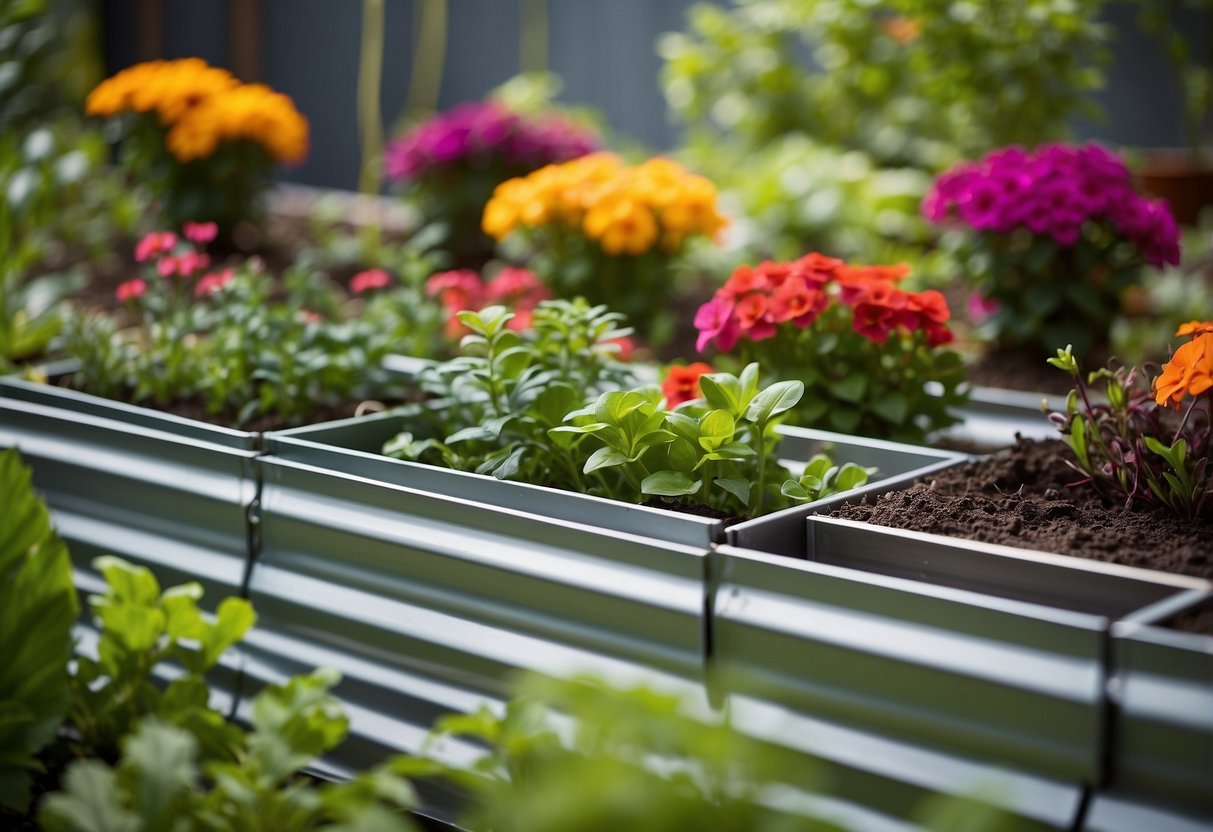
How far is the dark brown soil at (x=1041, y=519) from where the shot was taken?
58.6 inches

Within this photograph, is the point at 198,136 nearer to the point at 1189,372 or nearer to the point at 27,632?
the point at 27,632

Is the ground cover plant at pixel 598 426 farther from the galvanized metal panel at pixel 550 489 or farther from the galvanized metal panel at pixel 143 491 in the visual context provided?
the galvanized metal panel at pixel 143 491

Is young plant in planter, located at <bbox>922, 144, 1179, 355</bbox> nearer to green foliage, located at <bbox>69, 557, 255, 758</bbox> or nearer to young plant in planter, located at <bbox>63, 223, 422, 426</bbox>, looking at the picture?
young plant in planter, located at <bbox>63, 223, 422, 426</bbox>

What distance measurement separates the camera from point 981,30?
11.8ft

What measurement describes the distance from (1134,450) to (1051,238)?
119 cm

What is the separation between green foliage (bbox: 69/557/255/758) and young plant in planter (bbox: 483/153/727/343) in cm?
167

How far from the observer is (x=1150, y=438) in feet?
5.37

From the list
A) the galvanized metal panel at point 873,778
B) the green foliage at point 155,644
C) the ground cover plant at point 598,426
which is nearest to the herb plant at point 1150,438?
Answer: the ground cover plant at point 598,426

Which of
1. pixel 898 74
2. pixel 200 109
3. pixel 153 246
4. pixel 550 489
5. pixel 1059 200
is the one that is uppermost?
pixel 898 74

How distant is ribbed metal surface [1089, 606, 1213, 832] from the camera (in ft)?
3.84

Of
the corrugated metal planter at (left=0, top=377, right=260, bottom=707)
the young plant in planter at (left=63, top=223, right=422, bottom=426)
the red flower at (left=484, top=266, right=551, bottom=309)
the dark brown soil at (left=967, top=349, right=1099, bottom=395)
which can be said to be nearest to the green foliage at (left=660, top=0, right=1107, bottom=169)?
the dark brown soil at (left=967, top=349, right=1099, bottom=395)

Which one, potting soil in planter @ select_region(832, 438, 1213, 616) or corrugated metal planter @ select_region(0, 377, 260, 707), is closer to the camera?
potting soil in planter @ select_region(832, 438, 1213, 616)

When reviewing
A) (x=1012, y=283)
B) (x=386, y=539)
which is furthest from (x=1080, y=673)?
(x=1012, y=283)

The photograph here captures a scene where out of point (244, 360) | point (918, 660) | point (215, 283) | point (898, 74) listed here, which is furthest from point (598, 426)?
point (898, 74)
